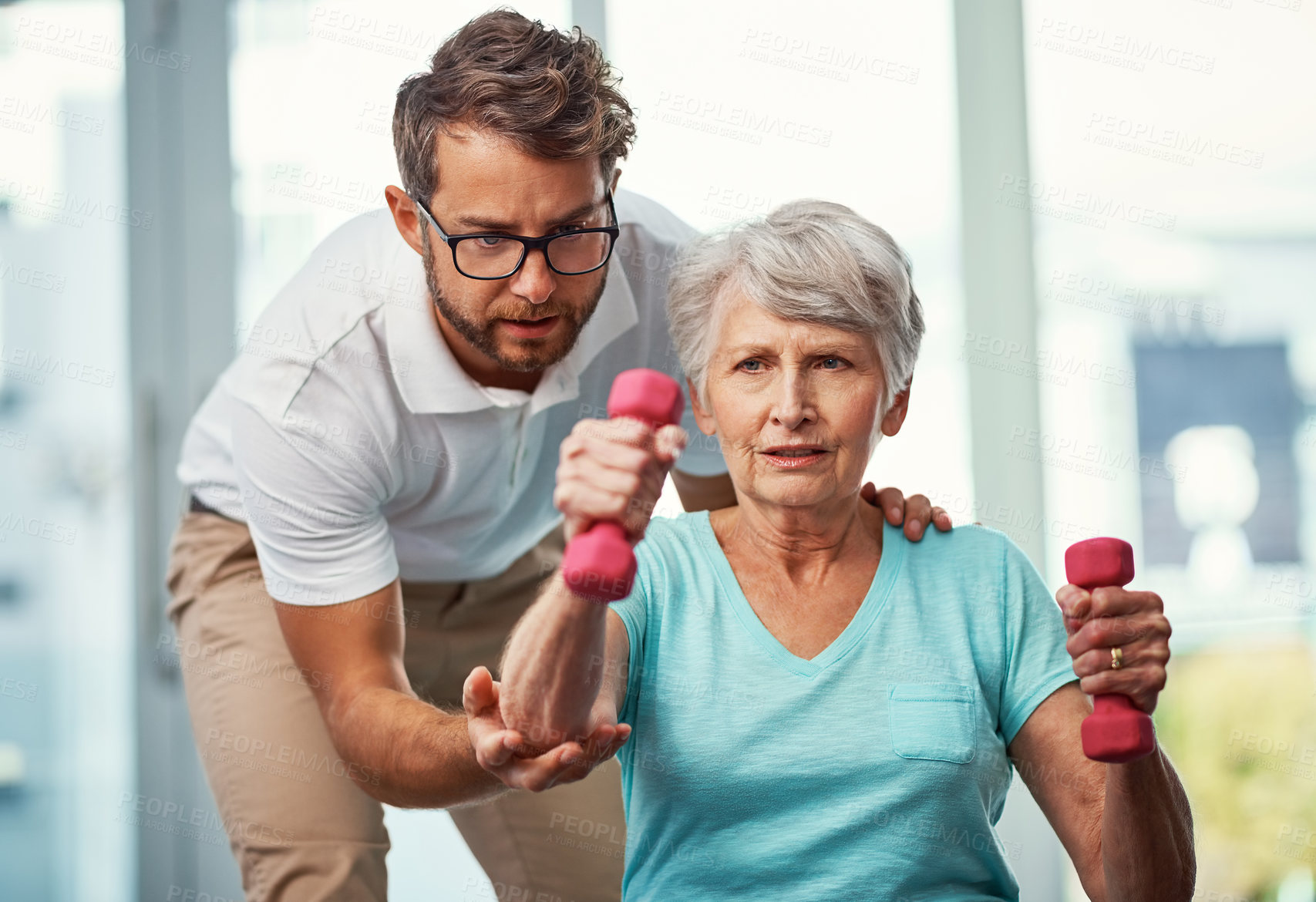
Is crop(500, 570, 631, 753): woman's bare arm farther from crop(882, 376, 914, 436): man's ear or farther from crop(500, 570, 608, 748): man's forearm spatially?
crop(882, 376, 914, 436): man's ear

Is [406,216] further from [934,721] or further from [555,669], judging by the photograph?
[934,721]

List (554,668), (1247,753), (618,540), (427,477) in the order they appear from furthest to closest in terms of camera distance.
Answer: (1247,753)
(427,477)
(554,668)
(618,540)

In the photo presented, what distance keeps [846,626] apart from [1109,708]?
14.9 inches

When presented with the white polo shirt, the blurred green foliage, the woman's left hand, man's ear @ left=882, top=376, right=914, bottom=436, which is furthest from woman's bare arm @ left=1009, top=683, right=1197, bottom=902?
the blurred green foliage

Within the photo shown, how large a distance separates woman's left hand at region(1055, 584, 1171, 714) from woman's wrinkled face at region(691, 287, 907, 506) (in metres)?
0.35

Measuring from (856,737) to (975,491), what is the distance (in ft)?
5.20

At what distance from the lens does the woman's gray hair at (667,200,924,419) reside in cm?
134

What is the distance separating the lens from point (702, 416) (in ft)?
4.83

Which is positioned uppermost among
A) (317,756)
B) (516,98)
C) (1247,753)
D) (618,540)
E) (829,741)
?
(516,98)

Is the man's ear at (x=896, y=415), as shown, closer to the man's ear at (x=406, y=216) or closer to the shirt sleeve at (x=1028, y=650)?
the shirt sleeve at (x=1028, y=650)

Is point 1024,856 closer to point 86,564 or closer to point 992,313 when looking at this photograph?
point 992,313

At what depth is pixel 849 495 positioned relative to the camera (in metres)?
1.47

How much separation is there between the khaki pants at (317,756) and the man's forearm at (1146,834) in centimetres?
98

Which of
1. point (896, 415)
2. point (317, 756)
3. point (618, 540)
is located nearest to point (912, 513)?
point (896, 415)
